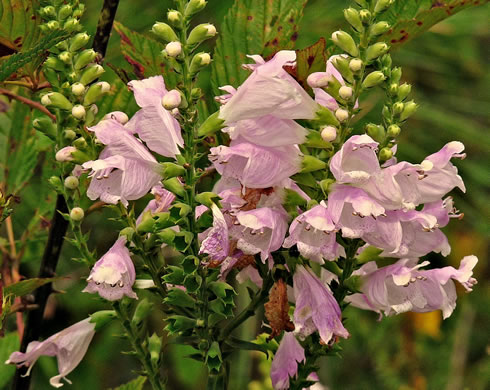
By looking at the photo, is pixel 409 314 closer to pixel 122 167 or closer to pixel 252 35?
pixel 252 35

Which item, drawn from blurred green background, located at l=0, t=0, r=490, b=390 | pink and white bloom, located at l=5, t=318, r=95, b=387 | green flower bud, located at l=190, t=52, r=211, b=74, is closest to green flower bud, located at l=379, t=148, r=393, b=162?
green flower bud, located at l=190, t=52, r=211, b=74

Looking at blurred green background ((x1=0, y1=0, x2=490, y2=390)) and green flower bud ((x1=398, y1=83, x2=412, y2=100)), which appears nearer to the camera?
green flower bud ((x1=398, y1=83, x2=412, y2=100))

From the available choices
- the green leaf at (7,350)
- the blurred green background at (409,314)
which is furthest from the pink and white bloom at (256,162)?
the blurred green background at (409,314)

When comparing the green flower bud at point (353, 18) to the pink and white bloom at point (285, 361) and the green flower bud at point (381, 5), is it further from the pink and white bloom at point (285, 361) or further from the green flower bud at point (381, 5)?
the pink and white bloom at point (285, 361)

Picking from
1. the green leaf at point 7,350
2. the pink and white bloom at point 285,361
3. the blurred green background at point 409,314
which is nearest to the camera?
the pink and white bloom at point 285,361

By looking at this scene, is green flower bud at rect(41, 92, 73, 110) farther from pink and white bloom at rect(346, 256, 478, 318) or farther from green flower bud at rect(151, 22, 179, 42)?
pink and white bloom at rect(346, 256, 478, 318)

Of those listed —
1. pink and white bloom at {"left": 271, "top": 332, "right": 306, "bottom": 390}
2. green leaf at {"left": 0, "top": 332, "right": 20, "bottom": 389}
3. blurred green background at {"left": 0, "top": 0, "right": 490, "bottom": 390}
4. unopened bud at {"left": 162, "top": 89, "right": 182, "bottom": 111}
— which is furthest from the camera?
blurred green background at {"left": 0, "top": 0, "right": 490, "bottom": 390}

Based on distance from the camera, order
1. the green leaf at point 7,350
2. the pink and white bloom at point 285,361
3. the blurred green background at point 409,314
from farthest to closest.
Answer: the blurred green background at point 409,314 < the green leaf at point 7,350 < the pink and white bloom at point 285,361
